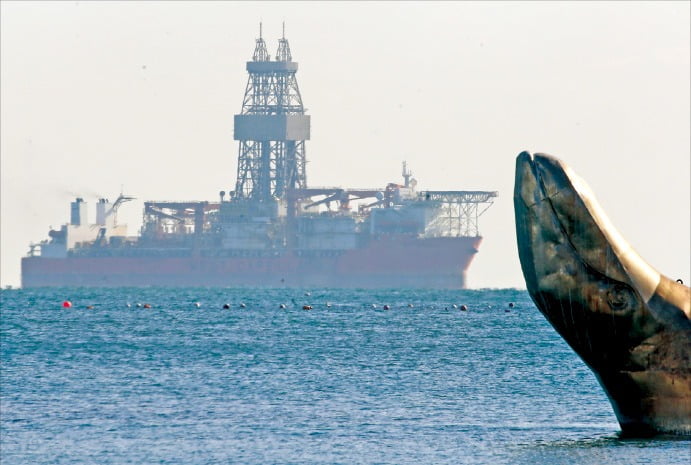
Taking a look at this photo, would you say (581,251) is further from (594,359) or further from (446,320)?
(446,320)

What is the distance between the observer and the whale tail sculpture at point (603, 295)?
30453 mm

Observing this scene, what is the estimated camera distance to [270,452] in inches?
1319

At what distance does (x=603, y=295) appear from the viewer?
3088cm

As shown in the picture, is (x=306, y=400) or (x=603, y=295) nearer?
(x=603, y=295)

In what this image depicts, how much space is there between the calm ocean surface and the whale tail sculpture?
1.07m

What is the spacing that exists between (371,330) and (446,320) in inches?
779

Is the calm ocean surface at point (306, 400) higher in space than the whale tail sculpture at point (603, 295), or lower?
lower

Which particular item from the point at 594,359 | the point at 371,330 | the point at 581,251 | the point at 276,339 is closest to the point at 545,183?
the point at 581,251

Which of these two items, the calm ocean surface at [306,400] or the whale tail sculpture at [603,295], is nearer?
the whale tail sculpture at [603,295]

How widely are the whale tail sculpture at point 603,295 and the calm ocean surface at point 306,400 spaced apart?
1068 mm

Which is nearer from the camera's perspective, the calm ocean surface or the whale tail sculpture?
the whale tail sculpture

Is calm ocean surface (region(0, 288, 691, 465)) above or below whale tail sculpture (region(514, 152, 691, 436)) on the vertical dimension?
below

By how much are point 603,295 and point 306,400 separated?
16497mm

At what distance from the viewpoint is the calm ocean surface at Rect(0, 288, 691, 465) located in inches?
1312
